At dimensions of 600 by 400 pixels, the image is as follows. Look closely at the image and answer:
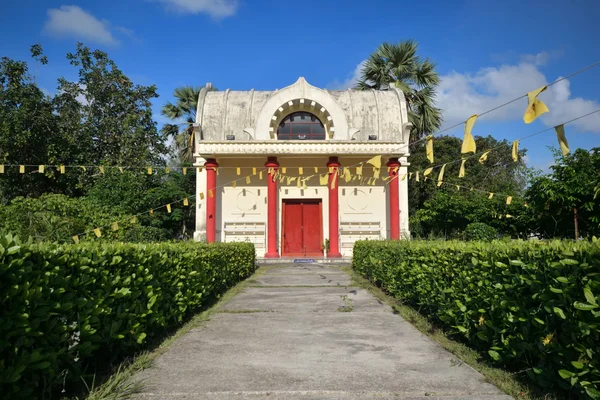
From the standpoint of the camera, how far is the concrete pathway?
3.83 meters

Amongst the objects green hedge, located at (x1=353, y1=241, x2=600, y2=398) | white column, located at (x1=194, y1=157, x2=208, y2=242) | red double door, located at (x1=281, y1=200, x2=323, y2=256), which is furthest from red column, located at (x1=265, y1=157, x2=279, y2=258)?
green hedge, located at (x1=353, y1=241, x2=600, y2=398)

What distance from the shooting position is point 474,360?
475cm

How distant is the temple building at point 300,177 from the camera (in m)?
19.8

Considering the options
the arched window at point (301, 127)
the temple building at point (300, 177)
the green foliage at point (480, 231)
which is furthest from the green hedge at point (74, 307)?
the arched window at point (301, 127)

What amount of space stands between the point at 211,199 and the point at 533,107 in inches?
586

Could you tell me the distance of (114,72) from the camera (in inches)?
1081

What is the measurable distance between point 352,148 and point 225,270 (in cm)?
1005

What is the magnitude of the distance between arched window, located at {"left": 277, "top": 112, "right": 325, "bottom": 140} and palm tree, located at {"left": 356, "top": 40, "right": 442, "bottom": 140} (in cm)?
566

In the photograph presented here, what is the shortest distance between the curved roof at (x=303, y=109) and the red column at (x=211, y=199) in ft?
5.36

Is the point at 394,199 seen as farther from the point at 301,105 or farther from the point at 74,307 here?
the point at 74,307

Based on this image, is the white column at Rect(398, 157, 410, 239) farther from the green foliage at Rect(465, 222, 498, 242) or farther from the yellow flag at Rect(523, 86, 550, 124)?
the yellow flag at Rect(523, 86, 550, 124)

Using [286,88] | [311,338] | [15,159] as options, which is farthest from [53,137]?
[311,338]

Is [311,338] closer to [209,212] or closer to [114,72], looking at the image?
[209,212]

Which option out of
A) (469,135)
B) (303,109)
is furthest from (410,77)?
(469,135)
